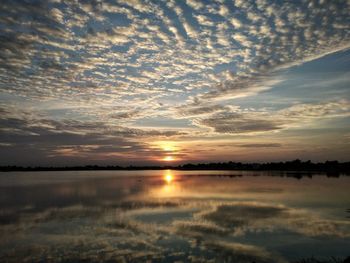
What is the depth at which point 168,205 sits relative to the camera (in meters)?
37.7

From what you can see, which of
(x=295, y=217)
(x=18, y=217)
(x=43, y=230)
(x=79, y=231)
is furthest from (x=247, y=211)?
Result: (x=18, y=217)

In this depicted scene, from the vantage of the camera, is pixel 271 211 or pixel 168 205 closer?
pixel 271 211

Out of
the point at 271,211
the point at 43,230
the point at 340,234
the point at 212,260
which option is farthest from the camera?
the point at 271,211

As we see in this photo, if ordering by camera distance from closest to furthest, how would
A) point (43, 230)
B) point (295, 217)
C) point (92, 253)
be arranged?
point (92, 253), point (43, 230), point (295, 217)

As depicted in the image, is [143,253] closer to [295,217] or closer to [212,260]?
[212,260]

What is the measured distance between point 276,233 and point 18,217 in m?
21.6

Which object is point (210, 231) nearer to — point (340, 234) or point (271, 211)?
point (340, 234)

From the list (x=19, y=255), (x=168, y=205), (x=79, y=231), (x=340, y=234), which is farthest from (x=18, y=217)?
(x=340, y=234)

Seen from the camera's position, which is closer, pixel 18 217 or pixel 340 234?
pixel 340 234

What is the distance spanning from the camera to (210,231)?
894 inches

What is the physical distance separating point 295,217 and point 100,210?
60.2ft

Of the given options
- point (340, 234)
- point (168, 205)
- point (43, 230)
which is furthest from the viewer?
point (168, 205)

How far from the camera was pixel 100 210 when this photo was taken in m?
33.1

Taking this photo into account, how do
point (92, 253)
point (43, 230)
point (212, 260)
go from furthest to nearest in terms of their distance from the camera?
point (43, 230) → point (92, 253) → point (212, 260)
